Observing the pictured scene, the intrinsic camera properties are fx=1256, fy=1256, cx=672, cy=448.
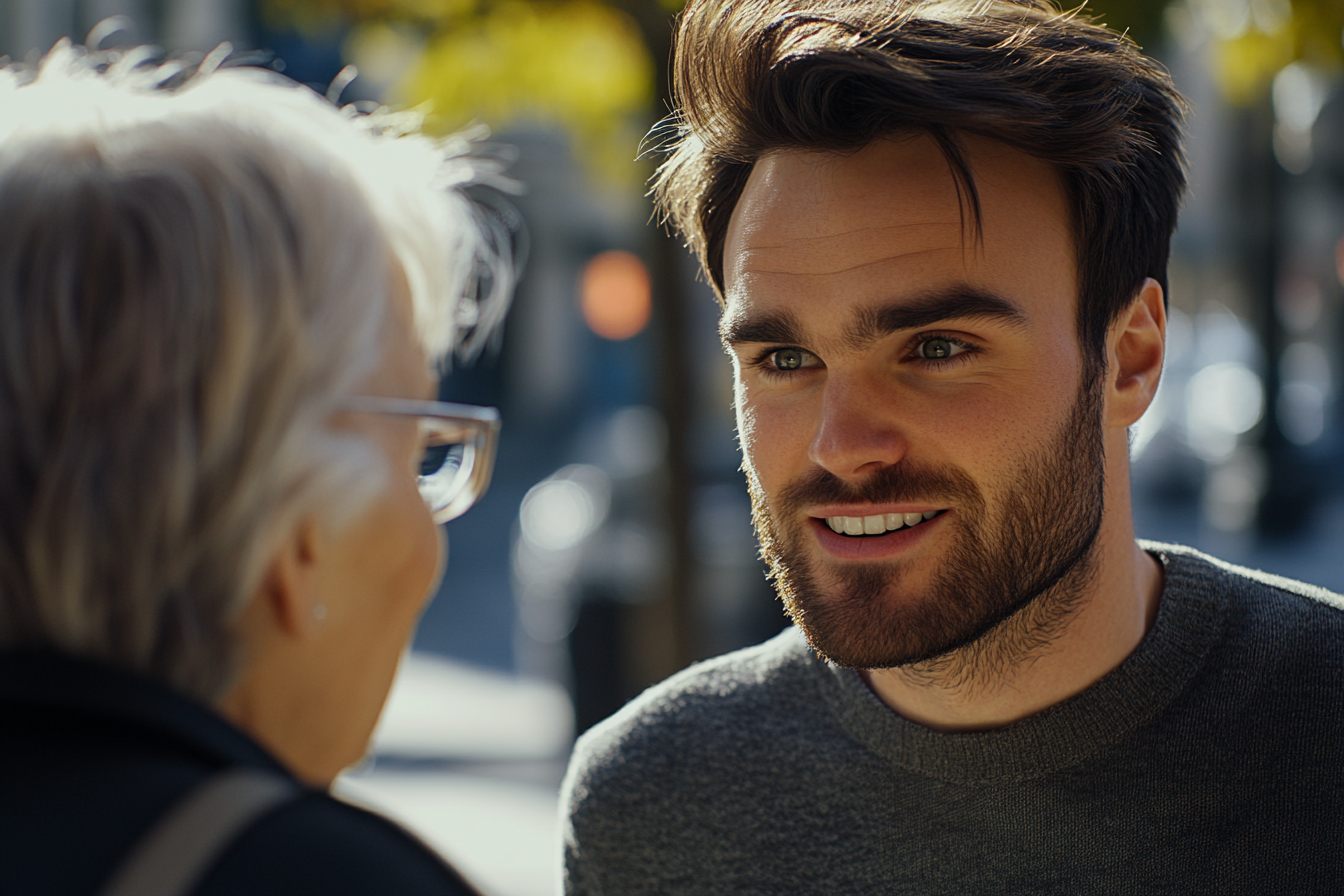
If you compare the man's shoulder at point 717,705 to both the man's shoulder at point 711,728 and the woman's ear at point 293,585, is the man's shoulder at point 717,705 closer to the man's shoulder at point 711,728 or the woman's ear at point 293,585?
the man's shoulder at point 711,728

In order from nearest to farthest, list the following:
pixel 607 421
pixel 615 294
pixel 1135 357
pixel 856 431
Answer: pixel 856 431
pixel 1135 357
pixel 615 294
pixel 607 421

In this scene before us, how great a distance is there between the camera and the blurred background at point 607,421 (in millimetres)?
4973

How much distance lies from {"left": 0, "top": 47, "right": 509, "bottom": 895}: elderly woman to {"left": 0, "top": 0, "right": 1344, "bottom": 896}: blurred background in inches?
38.9

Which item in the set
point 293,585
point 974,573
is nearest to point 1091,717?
point 974,573

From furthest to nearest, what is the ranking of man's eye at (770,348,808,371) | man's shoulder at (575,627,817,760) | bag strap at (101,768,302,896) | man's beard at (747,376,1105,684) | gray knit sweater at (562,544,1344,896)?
1. man's shoulder at (575,627,817,760)
2. man's eye at (770,348,808,371)
3. man's beard at (747,376,1105,684)
4. gray knit sweater at (562,544,1344,896)
5. bag strap at (101,768,302,896)

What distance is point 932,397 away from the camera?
1833 mm

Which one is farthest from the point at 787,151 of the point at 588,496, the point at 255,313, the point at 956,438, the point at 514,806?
the point at 588,496

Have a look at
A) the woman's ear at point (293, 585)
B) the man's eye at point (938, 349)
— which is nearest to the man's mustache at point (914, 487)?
the man's eye at point (938, 349)

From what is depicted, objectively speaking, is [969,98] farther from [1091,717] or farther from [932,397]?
[1091,717]

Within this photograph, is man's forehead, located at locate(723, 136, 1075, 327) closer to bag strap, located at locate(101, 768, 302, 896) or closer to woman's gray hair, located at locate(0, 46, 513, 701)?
woman's gray hair, located at locate(0, 46, 513, 701)

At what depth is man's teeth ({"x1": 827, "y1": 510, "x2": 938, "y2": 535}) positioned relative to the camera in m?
1.86

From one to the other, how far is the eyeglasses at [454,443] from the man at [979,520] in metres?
0.45

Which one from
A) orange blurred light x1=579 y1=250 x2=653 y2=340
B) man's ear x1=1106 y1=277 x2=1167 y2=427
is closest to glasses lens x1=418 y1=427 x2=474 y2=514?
man's ear x1=1106 y1=277 x2=1167 y2=427

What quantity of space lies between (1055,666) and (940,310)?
55cm
